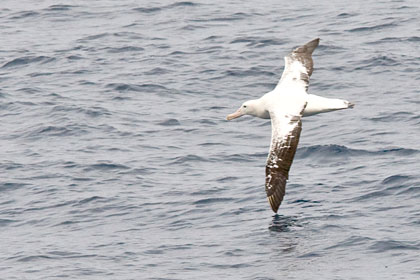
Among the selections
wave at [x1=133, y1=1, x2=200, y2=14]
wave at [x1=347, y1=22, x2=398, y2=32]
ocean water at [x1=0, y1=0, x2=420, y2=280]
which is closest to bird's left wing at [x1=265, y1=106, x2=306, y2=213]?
ocean water at [x1=0, y1=0, x2=420, y2=280]

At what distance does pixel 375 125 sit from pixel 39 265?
10369mm

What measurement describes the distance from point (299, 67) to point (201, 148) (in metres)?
4.55

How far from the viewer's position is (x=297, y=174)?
24.5 meters

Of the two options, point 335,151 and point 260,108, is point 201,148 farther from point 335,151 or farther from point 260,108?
point 260,108

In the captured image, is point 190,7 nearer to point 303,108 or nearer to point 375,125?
point 375,125

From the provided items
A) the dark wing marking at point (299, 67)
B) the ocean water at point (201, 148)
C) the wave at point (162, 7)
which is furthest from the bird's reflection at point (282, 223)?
the wave at point (162, 7)

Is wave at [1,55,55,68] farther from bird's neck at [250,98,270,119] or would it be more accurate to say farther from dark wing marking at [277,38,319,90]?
bird's neck at [250,98,270,119]

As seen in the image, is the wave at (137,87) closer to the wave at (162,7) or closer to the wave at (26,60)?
the wave at (26,60)

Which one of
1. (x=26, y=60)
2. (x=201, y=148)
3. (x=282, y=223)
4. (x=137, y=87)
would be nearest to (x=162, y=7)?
(x=26, y=60)

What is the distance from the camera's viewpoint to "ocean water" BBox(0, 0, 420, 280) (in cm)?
2027

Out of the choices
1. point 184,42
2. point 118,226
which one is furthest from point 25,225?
point 184,42

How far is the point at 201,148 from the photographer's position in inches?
1047

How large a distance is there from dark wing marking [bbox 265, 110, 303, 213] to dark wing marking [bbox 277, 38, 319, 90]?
2000mm

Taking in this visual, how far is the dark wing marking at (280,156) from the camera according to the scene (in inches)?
768
